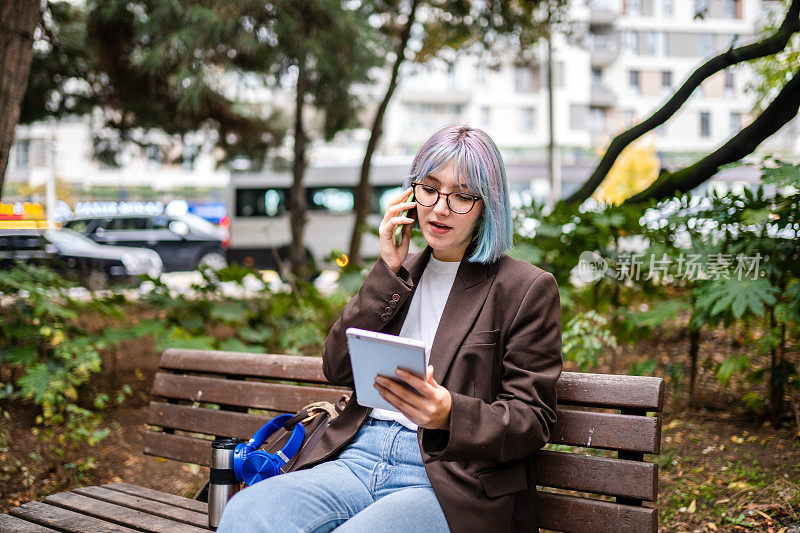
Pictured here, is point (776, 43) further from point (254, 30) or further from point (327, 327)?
point (254, 30)

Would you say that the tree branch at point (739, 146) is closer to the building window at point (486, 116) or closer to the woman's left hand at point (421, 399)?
the woman's left hand at point (421, 399)

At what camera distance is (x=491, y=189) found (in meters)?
2.14

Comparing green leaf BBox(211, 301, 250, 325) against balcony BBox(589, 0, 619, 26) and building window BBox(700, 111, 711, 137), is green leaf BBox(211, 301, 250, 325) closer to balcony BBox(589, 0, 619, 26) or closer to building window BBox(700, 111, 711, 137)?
balcony BBox(589, 0, 619, 26)

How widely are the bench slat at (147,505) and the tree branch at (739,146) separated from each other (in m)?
3.06

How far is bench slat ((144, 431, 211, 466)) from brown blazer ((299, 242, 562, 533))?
938mm

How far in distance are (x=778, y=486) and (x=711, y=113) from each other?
42.6 metres

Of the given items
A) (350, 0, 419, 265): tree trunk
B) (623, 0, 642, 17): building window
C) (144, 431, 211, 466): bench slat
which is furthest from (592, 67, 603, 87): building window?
(144, 431, 211, 466): bench slat

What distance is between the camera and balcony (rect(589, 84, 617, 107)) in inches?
1711

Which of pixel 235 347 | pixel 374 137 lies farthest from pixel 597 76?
pixel 235 347

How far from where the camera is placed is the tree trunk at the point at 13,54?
371cm

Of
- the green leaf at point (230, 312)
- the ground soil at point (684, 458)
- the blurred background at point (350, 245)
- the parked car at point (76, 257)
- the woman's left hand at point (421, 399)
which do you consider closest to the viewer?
the woman's left hand at point (421, 399)

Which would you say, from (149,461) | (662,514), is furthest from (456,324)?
(149,461)

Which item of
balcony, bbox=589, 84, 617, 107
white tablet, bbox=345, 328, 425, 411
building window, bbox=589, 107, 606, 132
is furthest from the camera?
building window, bbox=589, 107, 606, 132

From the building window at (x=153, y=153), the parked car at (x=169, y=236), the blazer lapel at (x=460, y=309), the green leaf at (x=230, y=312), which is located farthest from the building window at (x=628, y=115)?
the blazer lapel at (x=460, y=309)
